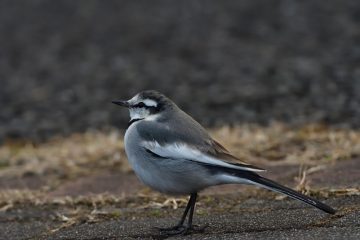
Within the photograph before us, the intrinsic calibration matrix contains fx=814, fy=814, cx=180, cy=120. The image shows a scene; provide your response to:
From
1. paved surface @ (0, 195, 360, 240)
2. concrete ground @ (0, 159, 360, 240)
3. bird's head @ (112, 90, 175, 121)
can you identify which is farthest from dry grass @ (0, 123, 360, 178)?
bird's head @ (112, 90, 175, 121)

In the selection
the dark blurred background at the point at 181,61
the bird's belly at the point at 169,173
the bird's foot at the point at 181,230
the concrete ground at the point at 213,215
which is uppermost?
the dark blurred background at the point at 181,61

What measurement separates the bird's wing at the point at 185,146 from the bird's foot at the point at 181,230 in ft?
1.52

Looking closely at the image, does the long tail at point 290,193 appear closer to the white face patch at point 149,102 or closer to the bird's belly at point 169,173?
the bird's belly at point 169,173

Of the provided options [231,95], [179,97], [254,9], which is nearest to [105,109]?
[179,97]

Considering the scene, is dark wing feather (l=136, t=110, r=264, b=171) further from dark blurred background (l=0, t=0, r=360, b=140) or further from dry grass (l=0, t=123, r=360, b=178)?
dark blurred background (l=0, t=0, r=360, b=140)

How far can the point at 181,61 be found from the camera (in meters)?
12.7

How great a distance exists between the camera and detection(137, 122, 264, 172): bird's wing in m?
5.18

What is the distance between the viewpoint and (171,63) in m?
12.6

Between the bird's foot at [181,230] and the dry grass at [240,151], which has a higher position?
the dry grass at [240,151]

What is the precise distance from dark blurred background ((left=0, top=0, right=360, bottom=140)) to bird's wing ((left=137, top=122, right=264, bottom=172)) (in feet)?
12.9

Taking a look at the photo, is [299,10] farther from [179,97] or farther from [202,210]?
[202,210]

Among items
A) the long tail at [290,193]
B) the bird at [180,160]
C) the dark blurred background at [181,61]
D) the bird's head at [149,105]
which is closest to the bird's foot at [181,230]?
the bird at [180,160]

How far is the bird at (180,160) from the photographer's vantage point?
5145mm

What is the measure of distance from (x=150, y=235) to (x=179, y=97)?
592cm
